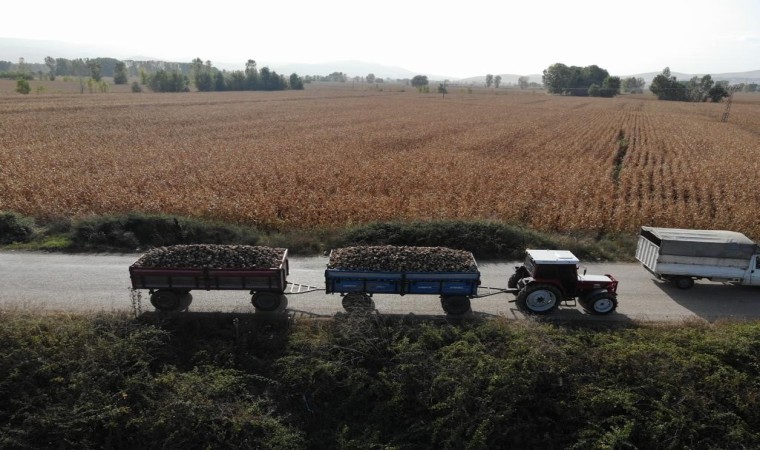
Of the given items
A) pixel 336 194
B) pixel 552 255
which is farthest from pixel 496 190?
pixel 552 255

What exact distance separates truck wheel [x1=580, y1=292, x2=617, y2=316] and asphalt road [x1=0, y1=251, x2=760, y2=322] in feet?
0.75

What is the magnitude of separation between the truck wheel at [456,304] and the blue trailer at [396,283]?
8.5 inches

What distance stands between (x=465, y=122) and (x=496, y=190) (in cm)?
3795

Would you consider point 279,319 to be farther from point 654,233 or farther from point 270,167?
point 270,167

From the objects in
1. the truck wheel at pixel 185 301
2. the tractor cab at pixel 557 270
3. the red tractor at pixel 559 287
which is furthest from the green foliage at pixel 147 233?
the tractor cab at pixel 557 270

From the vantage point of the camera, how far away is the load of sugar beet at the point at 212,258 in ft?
42.6

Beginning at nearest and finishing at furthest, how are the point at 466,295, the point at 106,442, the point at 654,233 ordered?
1. the point at 106,442
2. the point at 466,295
3. the point at 654,233

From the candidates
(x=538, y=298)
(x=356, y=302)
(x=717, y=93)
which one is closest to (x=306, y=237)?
(x=356, y=302)


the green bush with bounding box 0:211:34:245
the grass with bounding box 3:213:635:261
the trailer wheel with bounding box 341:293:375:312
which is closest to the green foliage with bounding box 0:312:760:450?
the trailer wheel with bounding box 341:293:375:312

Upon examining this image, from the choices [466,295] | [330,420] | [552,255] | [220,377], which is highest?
[552,255]

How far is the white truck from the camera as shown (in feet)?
49.8

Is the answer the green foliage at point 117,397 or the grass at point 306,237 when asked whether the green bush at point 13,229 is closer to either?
the grass at point 306,237

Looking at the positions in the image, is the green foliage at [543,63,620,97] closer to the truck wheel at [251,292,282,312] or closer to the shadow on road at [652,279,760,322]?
the shadow on road at [652,279,760,322]

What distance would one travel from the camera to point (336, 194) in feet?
79.3
